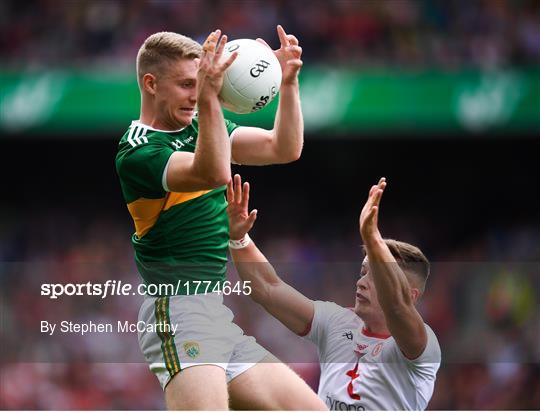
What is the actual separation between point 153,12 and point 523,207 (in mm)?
4908

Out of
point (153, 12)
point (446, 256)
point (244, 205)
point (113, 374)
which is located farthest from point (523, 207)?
point (244, 205)

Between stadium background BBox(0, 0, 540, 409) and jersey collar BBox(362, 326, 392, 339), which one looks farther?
stadium background BBox(0, 0, 540, 409)

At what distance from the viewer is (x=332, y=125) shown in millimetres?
12727

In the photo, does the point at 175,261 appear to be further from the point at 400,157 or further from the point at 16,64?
the point at 400,157

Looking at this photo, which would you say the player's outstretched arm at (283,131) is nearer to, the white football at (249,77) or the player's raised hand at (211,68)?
the white football at (249,77)

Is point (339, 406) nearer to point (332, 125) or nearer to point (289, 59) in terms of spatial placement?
point (289, 59)

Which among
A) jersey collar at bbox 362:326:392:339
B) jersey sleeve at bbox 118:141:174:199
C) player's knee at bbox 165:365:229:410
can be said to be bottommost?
player's knee at bbox 165:365:229:410

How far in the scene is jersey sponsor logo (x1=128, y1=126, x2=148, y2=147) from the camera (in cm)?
444

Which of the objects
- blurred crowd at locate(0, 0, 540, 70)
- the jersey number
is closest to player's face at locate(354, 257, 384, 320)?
the jersey number

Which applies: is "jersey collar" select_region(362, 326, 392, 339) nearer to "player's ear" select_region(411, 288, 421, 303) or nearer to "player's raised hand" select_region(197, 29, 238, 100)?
"player's ear" select_region(411, 288, 421, 303)

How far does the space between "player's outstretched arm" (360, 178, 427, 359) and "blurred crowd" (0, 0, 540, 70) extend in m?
8.22

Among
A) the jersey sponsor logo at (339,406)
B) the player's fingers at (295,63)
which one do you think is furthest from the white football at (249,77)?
the jersey sponsor logo at (339,406)

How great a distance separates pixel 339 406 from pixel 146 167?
1.33 m

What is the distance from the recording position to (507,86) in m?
12.6
